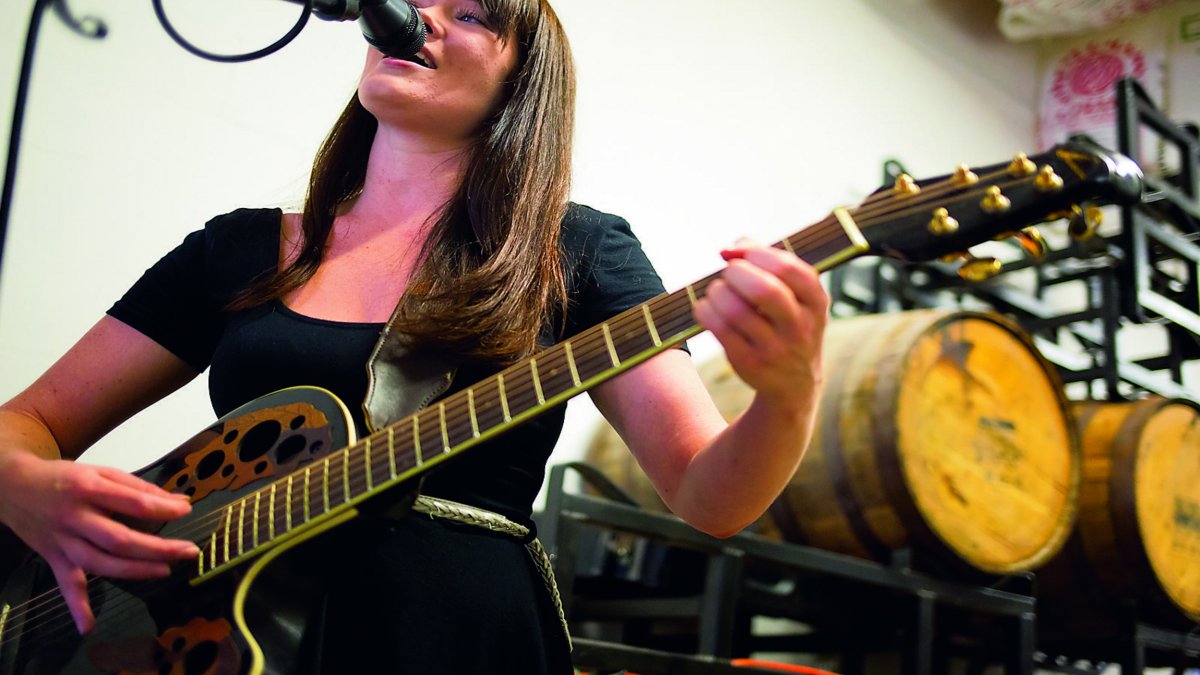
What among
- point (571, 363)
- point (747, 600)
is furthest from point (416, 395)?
point (747, 600)

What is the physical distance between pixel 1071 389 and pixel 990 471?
95.6 inches

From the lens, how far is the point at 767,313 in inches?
32.6

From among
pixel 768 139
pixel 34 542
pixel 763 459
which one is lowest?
pixel 34 542

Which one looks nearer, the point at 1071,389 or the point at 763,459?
the point at 763,459

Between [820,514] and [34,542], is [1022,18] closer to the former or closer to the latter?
[820,514]

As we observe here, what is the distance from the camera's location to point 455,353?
1.10m

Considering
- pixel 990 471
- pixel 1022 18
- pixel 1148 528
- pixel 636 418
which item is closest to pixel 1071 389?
pixel 1022 18

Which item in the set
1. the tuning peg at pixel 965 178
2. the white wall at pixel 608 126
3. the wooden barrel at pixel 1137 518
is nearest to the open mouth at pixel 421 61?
the tuning peg at pixel 965 178

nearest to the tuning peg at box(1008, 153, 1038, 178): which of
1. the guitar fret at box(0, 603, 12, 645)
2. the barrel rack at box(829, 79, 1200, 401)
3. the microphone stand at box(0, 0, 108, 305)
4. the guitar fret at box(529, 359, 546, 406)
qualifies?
the guitar fret at box(529, 359, 546, 406)

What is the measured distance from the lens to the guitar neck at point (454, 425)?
93 centimetres

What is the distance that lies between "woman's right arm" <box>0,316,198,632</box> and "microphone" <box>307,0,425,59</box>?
1.53ft

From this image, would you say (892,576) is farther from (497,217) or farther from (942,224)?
(942,224)

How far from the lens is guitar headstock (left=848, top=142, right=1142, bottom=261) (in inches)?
34.8

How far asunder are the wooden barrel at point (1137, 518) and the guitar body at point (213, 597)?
2511 millimetres
